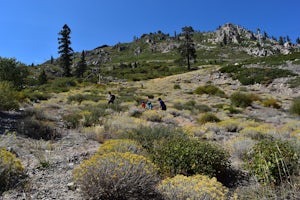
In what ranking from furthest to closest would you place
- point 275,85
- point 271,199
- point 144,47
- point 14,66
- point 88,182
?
point 144,47 < point 275,85 < point 14,66 < point 88,182 < point 271,199

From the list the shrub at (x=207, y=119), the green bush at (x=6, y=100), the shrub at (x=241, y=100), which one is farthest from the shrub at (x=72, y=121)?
the shrub at (x=241, y=100)

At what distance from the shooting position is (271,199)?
12.6ft

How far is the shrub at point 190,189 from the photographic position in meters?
3.85

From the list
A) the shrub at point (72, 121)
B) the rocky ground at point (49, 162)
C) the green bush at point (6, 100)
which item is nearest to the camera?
the rocky ground at point (49, 162)

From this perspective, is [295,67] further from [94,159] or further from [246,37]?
[246,37]

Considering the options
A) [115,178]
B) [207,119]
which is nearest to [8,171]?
[115,178]

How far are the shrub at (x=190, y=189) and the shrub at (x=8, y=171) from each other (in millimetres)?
2596

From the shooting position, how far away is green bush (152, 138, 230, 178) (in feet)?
17.1

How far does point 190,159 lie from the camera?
535cm

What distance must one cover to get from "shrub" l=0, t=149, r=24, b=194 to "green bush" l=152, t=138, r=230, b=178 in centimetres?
270

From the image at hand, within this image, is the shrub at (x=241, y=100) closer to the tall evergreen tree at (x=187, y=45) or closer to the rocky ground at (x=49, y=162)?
the rocky ground at (x=49, y=162)

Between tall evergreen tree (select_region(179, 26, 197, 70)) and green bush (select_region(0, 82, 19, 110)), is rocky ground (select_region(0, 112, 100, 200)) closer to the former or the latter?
green bush (select_region(0, 82, 19, 110))

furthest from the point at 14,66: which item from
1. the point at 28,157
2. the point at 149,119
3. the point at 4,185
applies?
the point at 4,185

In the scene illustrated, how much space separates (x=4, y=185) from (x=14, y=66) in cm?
1940
